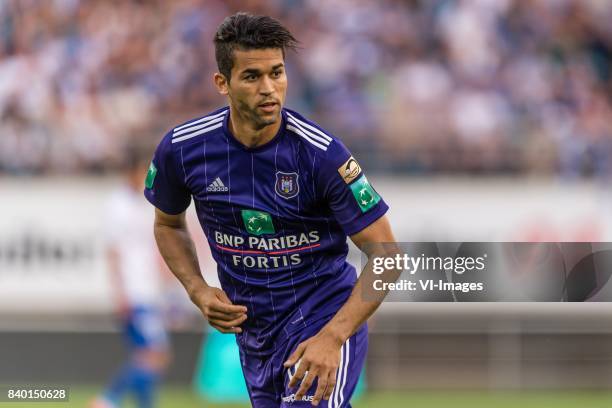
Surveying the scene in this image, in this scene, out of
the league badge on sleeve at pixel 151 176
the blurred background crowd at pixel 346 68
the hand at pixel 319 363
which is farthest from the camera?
the blurred background crowd at pixel 346 68

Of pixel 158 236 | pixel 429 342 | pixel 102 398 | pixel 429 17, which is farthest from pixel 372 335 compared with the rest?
pixel 158 236

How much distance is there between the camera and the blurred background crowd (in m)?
12.3

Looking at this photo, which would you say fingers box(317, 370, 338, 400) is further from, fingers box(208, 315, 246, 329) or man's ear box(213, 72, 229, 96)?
man's ear box(213, 72, 229, 96)

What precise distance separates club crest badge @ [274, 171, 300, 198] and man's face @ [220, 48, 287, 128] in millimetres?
230

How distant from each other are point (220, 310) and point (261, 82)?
37.3 inches

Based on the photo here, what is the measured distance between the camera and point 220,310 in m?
4.94

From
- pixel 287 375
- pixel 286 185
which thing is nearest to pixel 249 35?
pixel 286 185

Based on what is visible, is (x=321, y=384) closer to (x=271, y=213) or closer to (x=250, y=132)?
(x=271, y=213)


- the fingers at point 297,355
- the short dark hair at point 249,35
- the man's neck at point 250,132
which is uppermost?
the short dark hair at point 249,35

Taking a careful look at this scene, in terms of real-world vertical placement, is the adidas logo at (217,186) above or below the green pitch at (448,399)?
above

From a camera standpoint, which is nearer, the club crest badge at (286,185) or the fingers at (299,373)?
the fingers at (299,373)

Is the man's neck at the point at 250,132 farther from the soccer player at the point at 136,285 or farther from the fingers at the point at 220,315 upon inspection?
the soccer player at the point at 136,285

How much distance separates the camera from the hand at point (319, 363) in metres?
4.61

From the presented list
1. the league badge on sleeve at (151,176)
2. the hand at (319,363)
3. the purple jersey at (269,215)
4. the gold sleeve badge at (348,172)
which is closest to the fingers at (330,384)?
the hand at (319,363)
